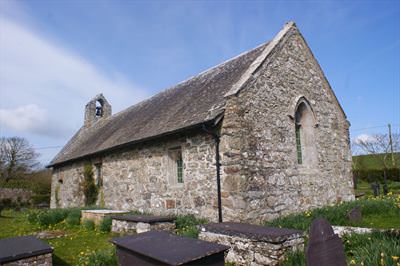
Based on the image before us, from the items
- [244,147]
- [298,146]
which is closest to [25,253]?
[244,147]

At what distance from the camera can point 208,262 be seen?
4.14 meters

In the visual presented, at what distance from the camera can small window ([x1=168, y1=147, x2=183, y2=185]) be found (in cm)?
1096

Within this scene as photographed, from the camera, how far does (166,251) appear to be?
4.21 m

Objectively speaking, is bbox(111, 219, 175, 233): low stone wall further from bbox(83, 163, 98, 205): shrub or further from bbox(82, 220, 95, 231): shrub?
bbox(83, 163, 98, 205): shrub

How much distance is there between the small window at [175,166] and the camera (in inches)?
432

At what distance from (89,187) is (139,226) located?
8.10 metres

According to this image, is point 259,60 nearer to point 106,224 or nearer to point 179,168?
point 179,168

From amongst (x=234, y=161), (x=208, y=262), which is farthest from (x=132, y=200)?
(x=208, y=262)

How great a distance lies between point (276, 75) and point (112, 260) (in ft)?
25.0

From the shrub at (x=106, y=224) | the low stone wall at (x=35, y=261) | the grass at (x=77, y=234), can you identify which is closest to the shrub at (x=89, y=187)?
the grass at (x=77, y=234)

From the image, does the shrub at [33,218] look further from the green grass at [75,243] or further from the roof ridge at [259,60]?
the roof ridge at [259,60]

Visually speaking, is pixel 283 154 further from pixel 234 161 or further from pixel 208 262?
pixel 208 262

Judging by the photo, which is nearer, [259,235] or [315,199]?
[259,235]

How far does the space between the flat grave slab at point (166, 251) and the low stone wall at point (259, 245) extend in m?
1.58
